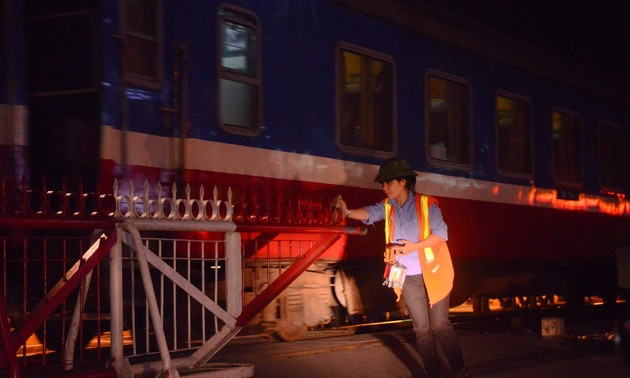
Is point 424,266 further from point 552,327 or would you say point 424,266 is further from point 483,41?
point 483,41

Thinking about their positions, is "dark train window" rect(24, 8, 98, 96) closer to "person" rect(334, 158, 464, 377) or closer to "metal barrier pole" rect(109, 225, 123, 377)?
"metal barrier pole" rect(109, 225, 123, 377)

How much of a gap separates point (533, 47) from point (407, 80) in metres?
3.13

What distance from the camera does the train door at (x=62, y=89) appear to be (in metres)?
7.25

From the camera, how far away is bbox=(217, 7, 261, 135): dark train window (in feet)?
26.1

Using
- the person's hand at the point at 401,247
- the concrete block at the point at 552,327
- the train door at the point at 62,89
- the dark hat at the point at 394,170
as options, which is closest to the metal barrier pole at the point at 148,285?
the train door at the point at 62,89

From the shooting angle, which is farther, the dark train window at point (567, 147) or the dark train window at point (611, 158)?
the dark train window at point (611, 158)

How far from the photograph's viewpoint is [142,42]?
7332 millimetres

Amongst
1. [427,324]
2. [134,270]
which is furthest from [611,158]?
[134,270]

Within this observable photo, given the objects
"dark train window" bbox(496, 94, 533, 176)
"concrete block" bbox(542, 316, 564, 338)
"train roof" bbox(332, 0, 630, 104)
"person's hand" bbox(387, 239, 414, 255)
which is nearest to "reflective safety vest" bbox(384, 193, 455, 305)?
"person's hand" bbox(387, 239, 414, 255)

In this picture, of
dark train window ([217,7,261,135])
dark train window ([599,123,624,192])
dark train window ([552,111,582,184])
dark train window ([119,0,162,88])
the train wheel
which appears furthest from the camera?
dark train window ([599,123,624,192])

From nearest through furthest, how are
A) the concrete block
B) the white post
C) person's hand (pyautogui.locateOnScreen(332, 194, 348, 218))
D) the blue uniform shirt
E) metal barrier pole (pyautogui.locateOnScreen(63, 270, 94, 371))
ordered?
1. metal barrier pole (pyautogui.locateOnScreen(63, 270, 94, 371))
2. the white post
3. the blue uniform shirt
4. person's hand (pyautogui.locateOnScreen(332, 194, 348, 218))
5. the concrete block

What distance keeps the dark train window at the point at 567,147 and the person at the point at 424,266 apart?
6.72m

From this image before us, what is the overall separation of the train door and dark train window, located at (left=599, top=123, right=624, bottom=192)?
30.5ft

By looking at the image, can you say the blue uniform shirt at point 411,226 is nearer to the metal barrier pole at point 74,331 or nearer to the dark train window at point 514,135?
the metal barrier pole at point 74,331
